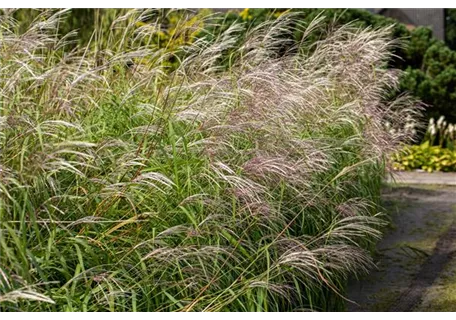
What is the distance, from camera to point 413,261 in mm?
5562

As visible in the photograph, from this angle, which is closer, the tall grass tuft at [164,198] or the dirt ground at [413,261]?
the tall grass tuft at [164,198]

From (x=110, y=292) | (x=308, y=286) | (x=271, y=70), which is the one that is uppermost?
(x=271, y=70)

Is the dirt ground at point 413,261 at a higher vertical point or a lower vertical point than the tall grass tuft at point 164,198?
lower

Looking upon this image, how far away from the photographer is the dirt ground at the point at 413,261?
187 inches

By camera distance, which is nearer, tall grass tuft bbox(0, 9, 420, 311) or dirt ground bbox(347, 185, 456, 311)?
tall grass tuft bbox(0, 9, 420, 311)

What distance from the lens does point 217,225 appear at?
3736 millimetres

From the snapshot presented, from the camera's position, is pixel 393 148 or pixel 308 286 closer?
pixel 308 286

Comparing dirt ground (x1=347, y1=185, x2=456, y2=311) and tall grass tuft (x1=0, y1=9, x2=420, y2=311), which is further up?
tall grass tuft (x1=0, y1=9, x2=420, y2=311)

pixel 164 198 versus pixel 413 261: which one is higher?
pixel 164 198

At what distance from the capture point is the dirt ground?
476 cm

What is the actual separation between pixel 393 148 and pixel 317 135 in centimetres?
61

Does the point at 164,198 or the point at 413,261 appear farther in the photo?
the point at 413,261

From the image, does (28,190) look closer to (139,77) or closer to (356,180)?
(139,77)
